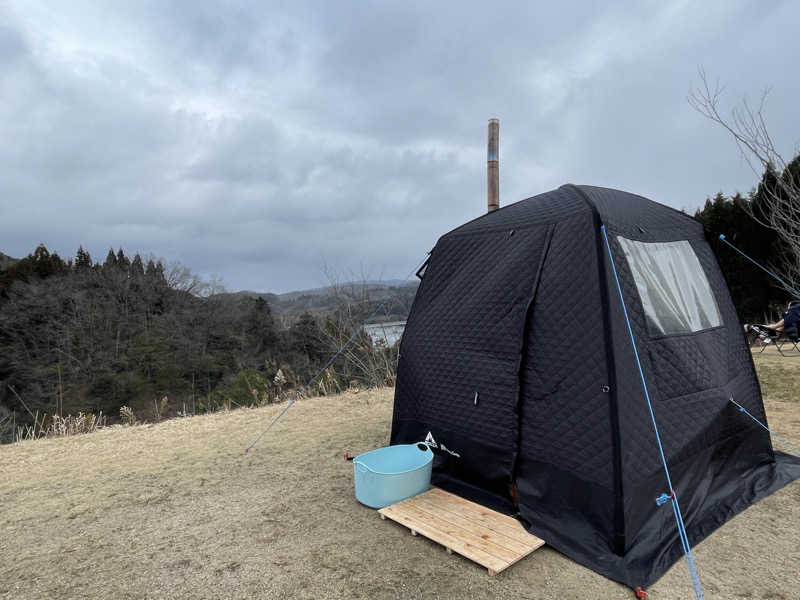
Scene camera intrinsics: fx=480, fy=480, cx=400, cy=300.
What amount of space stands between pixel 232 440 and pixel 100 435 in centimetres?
148

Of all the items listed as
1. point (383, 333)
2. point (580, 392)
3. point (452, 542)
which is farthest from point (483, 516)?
point (383, 333)

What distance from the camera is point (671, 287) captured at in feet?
9.53

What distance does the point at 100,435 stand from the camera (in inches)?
192

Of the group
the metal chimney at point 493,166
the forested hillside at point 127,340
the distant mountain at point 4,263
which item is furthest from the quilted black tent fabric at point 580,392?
the distant mountain at point 4,263

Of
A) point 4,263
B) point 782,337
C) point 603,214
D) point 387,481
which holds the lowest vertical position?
point 387,481

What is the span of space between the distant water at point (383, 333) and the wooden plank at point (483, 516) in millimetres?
5304

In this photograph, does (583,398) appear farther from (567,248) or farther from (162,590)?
(162,590)

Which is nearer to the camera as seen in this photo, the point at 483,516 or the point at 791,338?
the point at 483,516

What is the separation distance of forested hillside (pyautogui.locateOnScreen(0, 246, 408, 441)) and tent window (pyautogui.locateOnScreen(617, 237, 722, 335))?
41.7ft

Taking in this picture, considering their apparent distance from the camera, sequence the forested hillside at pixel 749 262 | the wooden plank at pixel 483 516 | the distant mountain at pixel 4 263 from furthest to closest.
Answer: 1. the distant mountain at pixel 4 263
2. the forested hillside at pixel 749 262
3. the wooden plank at pixel 483 516

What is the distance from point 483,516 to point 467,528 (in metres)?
0.17

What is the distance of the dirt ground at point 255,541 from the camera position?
2156 mm

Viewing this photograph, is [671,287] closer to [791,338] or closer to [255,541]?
[255,541]

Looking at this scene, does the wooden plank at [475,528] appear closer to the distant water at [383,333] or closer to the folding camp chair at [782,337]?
the distant water at [383,333]
